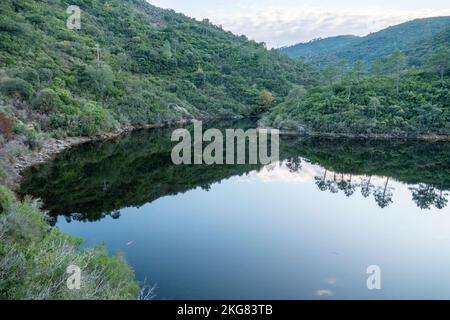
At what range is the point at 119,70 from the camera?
60906 millimetres

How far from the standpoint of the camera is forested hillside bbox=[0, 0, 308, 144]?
122ft

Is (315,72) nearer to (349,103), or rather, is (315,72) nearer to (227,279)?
(349,103)

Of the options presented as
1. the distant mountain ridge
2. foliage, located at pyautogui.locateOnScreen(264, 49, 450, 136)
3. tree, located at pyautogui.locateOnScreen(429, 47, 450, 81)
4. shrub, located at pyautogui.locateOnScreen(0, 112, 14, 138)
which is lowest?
shrub, located at pyautogui.locateOnScreen(0, 112, 14, 138)

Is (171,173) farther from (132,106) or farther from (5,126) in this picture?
(132,106)

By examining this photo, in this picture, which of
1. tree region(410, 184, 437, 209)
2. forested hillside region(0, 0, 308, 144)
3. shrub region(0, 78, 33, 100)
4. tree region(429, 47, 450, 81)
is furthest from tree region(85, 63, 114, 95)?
tree region(429, 47, 450, 81)

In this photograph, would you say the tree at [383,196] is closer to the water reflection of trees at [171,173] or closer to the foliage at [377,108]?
the water reflection of trees at [171,173]

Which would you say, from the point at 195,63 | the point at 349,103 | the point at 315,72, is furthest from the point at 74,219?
the point at 315,72

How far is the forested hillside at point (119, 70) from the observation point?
37.2 meters

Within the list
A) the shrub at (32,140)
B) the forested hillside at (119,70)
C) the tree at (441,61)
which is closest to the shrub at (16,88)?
the forested hillside at (119,70)

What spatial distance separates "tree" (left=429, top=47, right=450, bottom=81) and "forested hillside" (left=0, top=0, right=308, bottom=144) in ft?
89.7

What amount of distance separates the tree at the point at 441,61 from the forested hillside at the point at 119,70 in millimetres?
27343

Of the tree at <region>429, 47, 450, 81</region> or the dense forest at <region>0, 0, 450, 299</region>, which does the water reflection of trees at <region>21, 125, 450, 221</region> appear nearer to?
the dense forest at <region>0, 0, 450, 299</region>

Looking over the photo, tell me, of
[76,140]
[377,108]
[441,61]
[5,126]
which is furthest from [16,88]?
[441,61]
